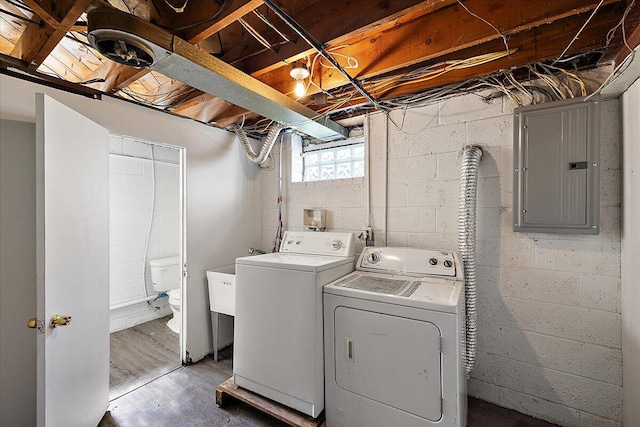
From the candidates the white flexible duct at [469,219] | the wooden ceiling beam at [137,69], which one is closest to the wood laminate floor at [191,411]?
the white flexible duct at [469,219]

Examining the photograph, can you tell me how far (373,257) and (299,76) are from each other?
1.40 m

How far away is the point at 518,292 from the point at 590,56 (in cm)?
151

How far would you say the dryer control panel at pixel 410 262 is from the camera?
187 centimetres

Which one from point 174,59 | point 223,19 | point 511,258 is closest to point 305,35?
point 223,19

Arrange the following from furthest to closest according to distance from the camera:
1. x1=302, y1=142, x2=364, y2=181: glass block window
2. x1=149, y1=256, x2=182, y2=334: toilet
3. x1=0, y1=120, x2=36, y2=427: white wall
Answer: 1. x1=149, y1=256, x2=182, y2=334: toilet
2. x1=302, y1=142, x2=364, y2=181: glass block window
3. x1=0, y1=120, x2=36, y2=427: white wall

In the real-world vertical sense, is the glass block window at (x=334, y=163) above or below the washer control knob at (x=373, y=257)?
above

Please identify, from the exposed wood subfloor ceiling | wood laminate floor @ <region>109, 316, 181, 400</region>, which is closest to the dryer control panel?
the exposed wood subfloor ceiling

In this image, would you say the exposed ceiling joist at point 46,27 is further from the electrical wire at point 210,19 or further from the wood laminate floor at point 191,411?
the wood laminate floor at point 191,411

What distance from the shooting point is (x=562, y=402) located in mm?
1722

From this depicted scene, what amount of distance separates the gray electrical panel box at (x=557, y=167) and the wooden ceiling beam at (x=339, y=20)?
91 cm

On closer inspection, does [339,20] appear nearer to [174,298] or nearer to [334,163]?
[334,163]

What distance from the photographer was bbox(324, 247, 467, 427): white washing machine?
1366 mm

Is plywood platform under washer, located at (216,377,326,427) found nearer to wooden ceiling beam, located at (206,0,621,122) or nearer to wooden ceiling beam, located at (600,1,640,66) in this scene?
wooden ceiling beam, located at (206,0,621,122)

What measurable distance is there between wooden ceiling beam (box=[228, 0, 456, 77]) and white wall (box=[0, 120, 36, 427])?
1470mm
